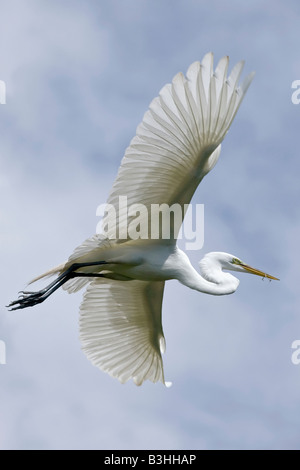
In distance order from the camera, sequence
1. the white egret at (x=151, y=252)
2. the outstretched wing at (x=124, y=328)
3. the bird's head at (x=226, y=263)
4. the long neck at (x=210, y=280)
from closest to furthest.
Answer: the white egret at (x=151, y=252), the long neck at (x=210, y=280), the bird's head at (x=226, y=263), the outstretched wing at (x=124, y=328)

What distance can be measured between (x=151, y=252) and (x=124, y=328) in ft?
6.03

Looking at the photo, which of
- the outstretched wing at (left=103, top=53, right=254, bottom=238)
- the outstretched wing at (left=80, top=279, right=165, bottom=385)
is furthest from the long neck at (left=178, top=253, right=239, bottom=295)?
the outstretched wing at (left=80, top=279, right=165, bottom=385)

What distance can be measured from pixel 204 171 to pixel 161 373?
12.0 ft

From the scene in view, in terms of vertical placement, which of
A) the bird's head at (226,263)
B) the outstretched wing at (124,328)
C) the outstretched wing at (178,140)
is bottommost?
the outstretched wing at (124,328)

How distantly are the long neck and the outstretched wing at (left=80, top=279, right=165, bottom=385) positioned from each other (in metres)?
0.95

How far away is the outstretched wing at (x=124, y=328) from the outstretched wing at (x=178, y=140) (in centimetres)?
156

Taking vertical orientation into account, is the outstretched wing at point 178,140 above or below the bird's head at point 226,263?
above

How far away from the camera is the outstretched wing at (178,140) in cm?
869

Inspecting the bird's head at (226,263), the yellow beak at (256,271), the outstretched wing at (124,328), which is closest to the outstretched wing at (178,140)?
the bird's head at (226,263)

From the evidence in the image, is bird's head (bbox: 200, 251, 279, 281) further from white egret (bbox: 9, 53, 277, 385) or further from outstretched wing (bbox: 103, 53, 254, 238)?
outstretched wing (bbox: 103, 53, 254, 238)

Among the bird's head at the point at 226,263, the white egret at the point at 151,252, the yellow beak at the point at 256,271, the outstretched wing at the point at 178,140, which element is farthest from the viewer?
the yellow beak at the point at 256,271

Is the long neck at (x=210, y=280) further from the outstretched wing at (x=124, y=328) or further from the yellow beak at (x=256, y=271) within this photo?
the outstretched wing at (x=124, y=328)

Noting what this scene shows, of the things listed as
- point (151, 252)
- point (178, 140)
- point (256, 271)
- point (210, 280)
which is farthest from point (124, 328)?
point (178, 140)

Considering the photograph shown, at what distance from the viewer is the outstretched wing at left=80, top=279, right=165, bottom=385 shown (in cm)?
1166
